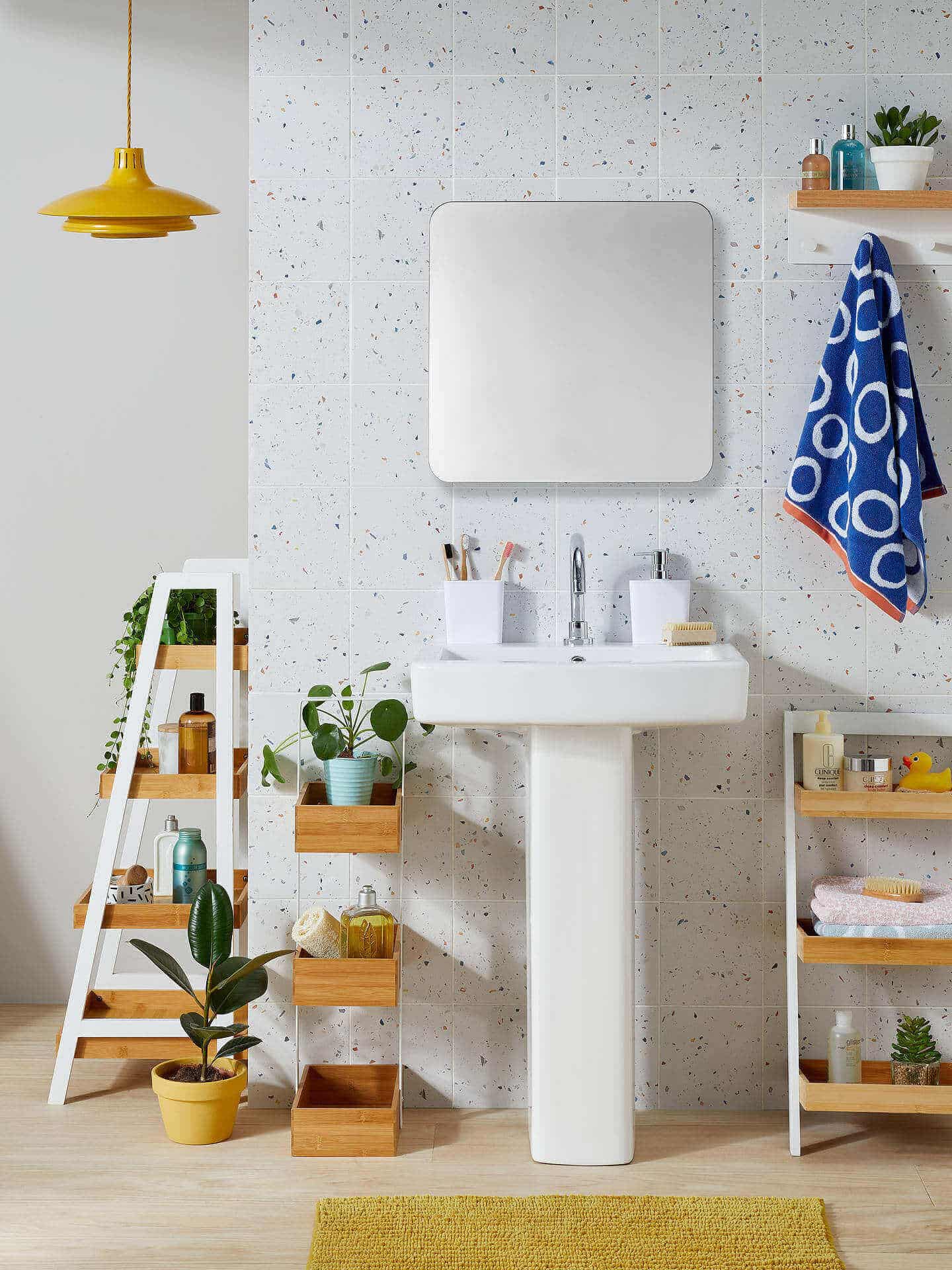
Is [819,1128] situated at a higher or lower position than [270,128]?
lower

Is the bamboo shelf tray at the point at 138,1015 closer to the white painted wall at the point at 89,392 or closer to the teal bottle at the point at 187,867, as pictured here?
the teal bottle at the point at 187,867

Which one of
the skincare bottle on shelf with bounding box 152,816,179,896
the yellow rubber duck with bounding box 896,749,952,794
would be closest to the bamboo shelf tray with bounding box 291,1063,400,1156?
the skincare bottle on shelf with bounding box 152,816,179,896

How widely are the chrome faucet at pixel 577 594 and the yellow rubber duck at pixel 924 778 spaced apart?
702mm

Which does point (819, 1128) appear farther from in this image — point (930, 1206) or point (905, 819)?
point (905, 819)

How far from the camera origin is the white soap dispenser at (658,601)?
254 centimetres

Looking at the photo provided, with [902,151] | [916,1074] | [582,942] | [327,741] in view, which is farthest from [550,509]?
[916,1074]

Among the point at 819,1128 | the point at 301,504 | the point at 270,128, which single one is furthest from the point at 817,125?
the point at 819,1128

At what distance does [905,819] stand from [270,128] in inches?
79.4

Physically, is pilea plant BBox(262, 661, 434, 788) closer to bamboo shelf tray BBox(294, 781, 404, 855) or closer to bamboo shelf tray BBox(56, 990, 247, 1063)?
bamboo shelf tray BBox(294, 781, 404, 855)

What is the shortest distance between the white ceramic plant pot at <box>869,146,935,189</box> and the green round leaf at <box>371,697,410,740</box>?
1.48m

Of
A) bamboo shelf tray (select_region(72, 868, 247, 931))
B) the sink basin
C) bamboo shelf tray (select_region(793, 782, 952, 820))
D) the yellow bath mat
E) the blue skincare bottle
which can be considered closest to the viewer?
the yellow bath mat

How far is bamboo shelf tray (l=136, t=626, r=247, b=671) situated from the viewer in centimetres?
267

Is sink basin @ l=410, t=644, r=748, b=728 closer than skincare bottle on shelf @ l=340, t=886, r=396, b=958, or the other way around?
sink basin @ l=410, t=644, r=748, b=728

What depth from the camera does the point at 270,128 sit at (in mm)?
2568
